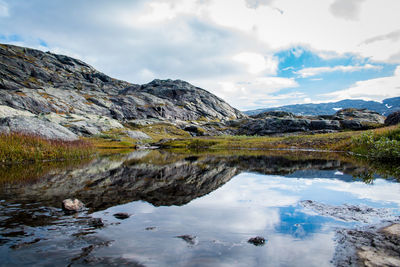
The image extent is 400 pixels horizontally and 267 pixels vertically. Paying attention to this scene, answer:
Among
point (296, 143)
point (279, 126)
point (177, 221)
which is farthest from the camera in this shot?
point (279, 126)

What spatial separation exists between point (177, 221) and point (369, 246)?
22.7 ft

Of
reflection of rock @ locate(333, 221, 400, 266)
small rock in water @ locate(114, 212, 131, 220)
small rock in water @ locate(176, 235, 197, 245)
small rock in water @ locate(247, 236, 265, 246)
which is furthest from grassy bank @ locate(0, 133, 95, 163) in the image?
reflection of rock @ locate(333, 221, 400, 266)

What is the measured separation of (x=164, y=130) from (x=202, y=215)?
132 metres

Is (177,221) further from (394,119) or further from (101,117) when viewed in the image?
(101,117)

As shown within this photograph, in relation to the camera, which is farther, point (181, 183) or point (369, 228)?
point (181, 183)

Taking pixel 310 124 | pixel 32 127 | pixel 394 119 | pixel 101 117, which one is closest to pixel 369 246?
pixel 32 127

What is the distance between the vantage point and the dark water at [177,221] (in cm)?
709

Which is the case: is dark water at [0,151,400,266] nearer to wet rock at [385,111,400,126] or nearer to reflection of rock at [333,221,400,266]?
reflection of rock at [333,221,400,266]

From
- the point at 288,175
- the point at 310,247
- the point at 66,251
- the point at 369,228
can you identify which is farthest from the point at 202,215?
the point at 288,175

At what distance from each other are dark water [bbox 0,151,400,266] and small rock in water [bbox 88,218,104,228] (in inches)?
1.5

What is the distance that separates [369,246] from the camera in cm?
760

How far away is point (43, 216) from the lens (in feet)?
34.7

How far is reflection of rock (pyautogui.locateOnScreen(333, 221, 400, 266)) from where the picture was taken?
21.9ft

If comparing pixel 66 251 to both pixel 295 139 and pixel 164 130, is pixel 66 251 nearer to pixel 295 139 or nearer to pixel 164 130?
pixel 295 139
